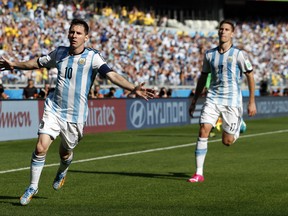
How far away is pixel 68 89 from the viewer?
33.7 ft

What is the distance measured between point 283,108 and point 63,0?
13.5 metres

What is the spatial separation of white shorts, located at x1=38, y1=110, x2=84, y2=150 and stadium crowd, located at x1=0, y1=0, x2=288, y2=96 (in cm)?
2123

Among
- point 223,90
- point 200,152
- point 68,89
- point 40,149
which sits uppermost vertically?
point 68,89

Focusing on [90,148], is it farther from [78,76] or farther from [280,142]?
[78,76]

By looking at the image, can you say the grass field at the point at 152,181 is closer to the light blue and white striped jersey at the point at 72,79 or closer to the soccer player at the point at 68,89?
the soccer player at the point at 68,89

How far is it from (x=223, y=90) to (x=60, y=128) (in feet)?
12.3

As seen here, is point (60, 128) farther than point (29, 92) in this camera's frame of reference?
No

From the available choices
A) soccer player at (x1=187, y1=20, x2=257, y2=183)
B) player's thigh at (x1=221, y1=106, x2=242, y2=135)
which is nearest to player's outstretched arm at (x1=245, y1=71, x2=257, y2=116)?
soccer player at (x1=187, y1=20, x2=257, y2=183)

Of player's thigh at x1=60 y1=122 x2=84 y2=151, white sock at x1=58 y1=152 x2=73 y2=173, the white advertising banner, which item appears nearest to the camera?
player's thigh at x1=60 y1=122 x2=84 y2=151

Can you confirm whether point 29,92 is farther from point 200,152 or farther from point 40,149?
point 40,149

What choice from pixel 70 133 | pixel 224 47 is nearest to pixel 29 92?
pixel 224 47

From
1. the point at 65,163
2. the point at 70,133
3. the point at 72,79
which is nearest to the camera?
the point at 72,79

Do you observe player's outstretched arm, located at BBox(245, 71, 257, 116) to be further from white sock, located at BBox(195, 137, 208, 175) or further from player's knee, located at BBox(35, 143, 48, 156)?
player's knee, located at BBox(35, 143, 48, 156)

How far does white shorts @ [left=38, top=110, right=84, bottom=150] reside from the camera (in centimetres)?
1012
